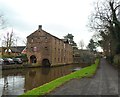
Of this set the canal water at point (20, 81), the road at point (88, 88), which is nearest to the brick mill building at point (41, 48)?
the canal water at point (20, 81)

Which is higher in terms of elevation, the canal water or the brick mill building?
the brick mill building

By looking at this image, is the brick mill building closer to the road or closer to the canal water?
the canal water

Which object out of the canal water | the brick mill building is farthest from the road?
the brick mill building

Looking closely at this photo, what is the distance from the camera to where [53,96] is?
41.1ft

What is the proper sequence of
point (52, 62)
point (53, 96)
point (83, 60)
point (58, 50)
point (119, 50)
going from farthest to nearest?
point (83, 60) < point (58, 50) < point (52, 62) < point (119, 50) < point (53, 96)

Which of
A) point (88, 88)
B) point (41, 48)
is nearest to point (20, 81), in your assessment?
point (88, 88)

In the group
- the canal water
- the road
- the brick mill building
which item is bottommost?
the canal water

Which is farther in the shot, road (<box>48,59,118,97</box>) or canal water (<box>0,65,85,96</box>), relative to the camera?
canal water (<box>0,65,85,96</box>)

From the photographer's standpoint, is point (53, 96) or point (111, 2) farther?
point (111, 2)

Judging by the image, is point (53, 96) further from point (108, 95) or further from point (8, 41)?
point (8, 41)

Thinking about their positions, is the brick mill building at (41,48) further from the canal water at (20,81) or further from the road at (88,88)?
the road at (88,88)

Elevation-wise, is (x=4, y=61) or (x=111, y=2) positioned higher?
(x=111, y=2)

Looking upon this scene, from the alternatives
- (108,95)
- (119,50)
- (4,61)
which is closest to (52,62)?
(4,61)

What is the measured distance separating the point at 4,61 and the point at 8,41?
3586cm
